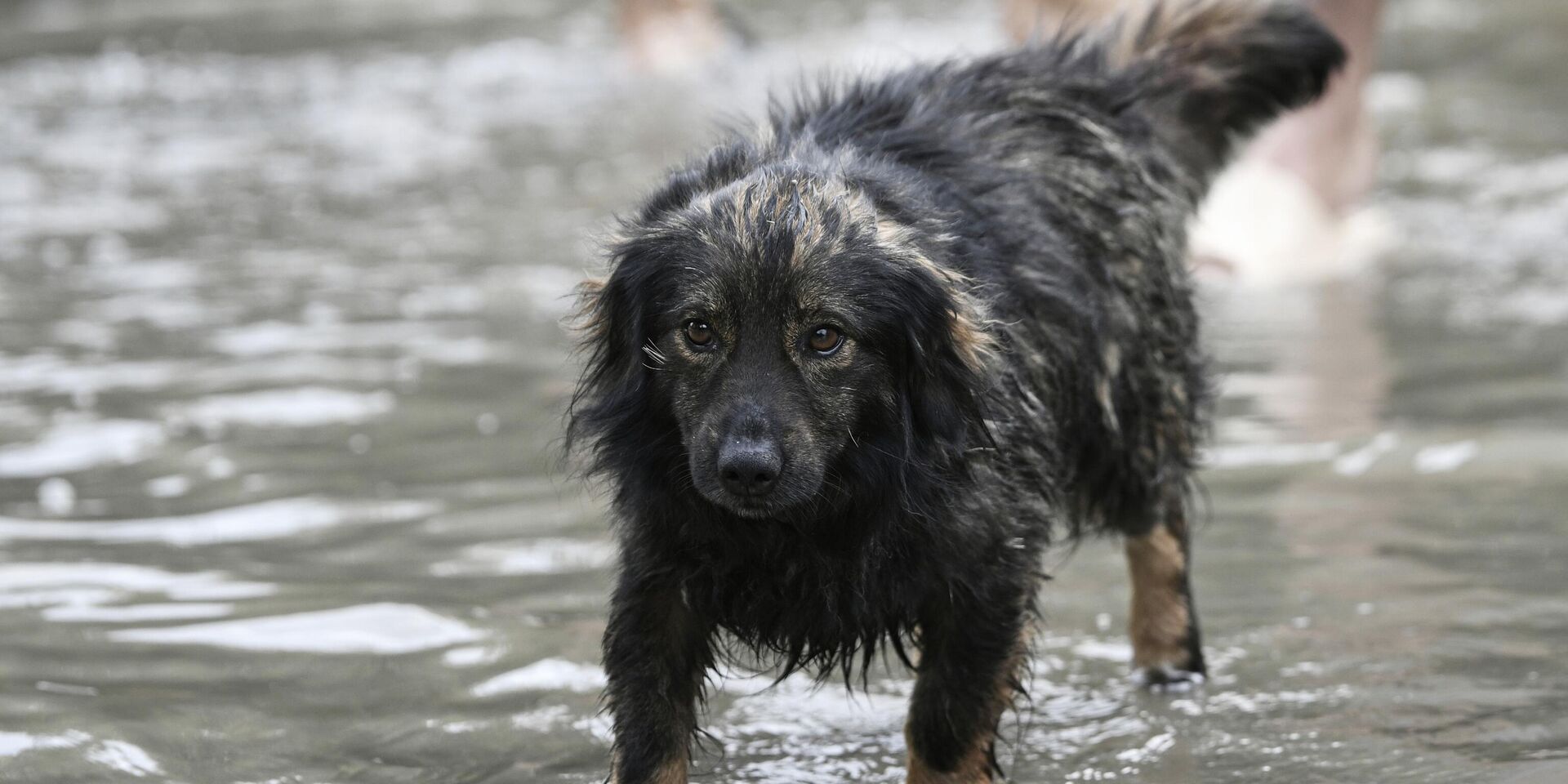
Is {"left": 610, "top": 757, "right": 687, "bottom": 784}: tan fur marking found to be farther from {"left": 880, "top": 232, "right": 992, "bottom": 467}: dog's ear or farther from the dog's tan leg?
the dog's tan leg

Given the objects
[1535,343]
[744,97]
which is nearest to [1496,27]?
[744,97]

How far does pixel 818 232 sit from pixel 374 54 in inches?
566

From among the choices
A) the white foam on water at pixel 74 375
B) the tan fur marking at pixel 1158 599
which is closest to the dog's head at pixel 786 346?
the tan fur marking at pixel 1158 599

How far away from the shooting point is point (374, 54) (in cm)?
1738

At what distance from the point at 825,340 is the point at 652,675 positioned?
32.6 inches

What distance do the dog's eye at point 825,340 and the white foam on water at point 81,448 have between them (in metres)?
3.91

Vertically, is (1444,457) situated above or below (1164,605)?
above

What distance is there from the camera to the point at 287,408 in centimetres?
750

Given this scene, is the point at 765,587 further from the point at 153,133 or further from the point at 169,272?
the point at 153,133

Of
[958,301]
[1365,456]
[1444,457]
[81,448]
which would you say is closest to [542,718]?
[958,301]

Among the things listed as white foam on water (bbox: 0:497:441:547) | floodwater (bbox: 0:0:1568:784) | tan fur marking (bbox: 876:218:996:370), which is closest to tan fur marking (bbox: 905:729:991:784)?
floodwater (bbox: 0:0:1568:784)

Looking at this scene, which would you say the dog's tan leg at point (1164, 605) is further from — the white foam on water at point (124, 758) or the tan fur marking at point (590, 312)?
the white foam on water at point (124, 758)

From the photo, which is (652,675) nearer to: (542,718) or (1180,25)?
(542,718)

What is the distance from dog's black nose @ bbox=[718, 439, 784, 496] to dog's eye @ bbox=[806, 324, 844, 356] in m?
0.26
